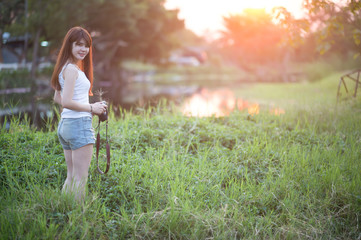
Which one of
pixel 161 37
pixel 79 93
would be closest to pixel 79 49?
pixel 79 93

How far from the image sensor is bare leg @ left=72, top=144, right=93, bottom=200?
257 cm

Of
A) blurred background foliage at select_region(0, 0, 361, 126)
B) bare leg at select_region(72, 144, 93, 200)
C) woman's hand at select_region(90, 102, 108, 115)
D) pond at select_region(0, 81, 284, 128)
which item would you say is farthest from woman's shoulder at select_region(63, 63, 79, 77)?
pond at select_region(0, 81, 284, 128)

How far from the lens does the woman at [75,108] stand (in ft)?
8.13

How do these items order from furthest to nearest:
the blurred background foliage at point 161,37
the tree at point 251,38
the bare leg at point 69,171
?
the tree at point 251,38, the blurred background foliage at point 161,37, the bare leg at point 69,171

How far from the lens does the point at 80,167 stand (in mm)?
2613

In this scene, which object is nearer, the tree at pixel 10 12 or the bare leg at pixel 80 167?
the bare leg at pixel 80 167

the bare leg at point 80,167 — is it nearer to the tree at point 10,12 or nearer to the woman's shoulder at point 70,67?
the woman's shoulder at point 70,67

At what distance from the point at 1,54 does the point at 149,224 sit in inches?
844

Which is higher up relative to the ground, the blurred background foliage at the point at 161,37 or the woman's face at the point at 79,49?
the blurred background foliage at the point at 161,37

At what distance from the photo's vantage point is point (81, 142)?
252cm

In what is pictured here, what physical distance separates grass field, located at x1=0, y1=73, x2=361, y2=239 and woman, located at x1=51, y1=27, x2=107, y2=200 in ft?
0.84

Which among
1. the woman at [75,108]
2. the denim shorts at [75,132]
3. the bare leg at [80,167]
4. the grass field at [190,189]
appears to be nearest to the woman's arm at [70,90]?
the woman at [75,108]

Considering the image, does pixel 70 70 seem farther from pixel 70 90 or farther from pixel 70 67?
pixel 70 90

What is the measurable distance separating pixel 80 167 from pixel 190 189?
1142mm
